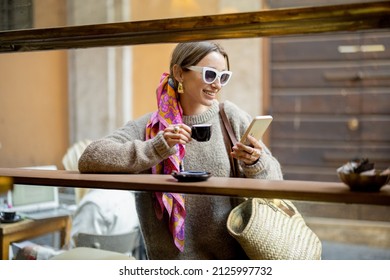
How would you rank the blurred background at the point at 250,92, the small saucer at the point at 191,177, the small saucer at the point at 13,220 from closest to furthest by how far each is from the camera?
the small saucer at the point at 191,177 < the blurred background at the point at 250,92 < the small saucer at the point at 13,220

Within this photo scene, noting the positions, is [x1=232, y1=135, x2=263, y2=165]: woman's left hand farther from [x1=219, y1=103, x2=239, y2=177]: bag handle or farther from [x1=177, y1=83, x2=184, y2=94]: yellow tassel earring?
[x1=177, y1=83, x2=184, y2=94]: yellow tassel earring

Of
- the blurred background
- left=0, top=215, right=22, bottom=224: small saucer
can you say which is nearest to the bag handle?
the blurred background

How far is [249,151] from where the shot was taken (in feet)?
4.86

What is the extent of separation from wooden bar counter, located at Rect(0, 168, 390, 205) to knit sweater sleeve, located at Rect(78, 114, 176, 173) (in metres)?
0.04

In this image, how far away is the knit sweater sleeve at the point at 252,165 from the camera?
151cm

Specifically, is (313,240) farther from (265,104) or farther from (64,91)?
(265,104)

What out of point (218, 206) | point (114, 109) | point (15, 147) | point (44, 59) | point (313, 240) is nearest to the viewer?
point (313, 240)

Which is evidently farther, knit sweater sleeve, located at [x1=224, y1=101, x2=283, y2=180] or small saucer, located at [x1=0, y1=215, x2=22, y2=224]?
small saucer, located at [x1=0, y1=215, x2=22, y2=224]

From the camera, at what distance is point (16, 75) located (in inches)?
93.9

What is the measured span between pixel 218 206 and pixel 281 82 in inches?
104

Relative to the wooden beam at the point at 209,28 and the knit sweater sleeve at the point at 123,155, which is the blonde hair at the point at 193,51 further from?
the knit sweater sleeve at the point at 123,155

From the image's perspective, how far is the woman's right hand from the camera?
148 cm

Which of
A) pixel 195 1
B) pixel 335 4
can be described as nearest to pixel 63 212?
pixel 195 1

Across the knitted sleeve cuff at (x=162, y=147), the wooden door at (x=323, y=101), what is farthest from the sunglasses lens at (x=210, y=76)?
the wooden door at (x=323, y=101)
